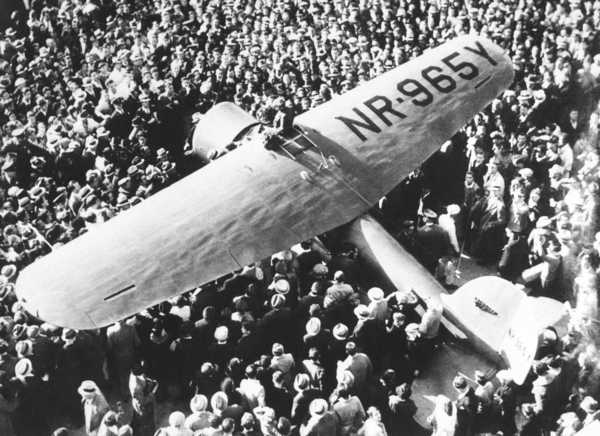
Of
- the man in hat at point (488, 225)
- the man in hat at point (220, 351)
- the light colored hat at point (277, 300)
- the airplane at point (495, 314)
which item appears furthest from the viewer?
the man in hat at point (488, 225)

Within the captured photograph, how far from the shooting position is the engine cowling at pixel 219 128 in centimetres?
1596

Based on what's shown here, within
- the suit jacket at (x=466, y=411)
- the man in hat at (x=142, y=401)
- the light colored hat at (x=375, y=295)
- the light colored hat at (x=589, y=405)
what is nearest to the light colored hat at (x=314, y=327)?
the light colored hat at (x=375, y=295)

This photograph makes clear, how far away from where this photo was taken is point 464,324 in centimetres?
1088

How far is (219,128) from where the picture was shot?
16188 millimetres

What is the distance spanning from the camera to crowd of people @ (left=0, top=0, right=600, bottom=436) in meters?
10.1

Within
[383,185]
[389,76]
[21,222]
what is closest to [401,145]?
[383,185]

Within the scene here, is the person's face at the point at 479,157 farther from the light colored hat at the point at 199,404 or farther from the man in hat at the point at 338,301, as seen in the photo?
the light colored hat at the point at 199,404

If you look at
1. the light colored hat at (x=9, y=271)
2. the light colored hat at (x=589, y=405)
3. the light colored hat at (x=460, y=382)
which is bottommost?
the light colored hat at (x=589, y=405)

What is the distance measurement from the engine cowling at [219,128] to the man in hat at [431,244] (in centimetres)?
529

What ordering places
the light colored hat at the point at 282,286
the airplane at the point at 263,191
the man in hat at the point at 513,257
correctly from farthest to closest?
the man in hat at the point at 513,257, the light colored hat at the point at 282,286, the airplane at the point at 263,191

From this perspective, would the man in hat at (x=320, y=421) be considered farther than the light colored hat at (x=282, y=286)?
No

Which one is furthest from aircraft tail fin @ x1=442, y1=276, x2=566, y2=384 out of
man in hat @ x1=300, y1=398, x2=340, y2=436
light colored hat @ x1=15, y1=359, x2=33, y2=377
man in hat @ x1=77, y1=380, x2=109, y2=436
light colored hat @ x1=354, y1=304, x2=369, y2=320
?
light colored hat @ x1=15, y1=359, x2=33, y2=377

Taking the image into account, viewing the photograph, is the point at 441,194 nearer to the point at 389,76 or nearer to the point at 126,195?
the point at 389,76

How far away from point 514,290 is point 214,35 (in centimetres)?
1526
